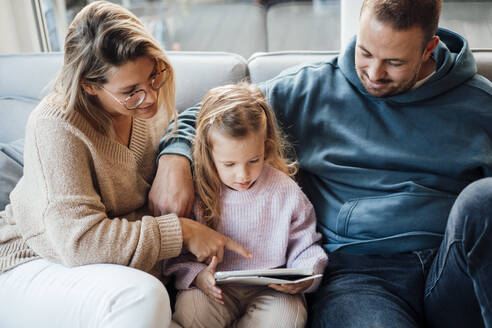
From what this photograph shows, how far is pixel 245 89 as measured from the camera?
1.35m

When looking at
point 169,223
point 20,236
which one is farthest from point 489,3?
point 20,236

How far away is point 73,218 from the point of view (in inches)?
43.8

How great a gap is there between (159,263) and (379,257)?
2.04 feet

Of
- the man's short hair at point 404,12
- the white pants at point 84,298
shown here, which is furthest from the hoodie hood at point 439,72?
the white pants at point 84,298

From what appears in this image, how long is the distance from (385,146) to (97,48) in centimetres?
83

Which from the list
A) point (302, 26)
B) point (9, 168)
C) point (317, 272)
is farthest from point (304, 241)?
point (302, 26)

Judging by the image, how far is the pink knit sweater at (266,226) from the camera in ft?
4.39

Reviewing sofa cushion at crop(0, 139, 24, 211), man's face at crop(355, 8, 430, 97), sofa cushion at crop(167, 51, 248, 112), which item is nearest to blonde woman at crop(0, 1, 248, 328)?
sofa cushion at crop(0, 139, 24, 211)

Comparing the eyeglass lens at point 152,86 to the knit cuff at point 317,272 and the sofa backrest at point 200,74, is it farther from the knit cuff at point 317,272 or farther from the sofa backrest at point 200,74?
the knit cuff at point 317,272

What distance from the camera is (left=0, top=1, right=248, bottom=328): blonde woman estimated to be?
1066mm

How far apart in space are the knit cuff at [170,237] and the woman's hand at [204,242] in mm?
26

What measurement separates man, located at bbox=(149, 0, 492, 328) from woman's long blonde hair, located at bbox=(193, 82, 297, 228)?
5cm

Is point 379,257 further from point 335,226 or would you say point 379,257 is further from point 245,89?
point 245,89

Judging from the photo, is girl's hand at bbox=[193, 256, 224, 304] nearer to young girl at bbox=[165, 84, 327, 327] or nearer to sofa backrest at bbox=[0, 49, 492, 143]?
young girl at bbox=[165, 84, 327, 327]
